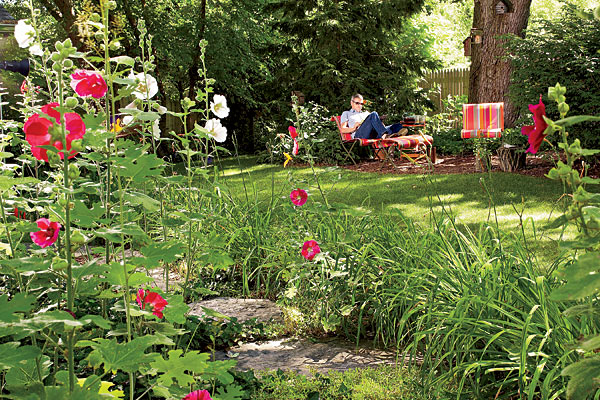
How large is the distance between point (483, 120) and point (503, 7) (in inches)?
101

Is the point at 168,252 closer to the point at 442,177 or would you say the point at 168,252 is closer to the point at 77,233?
the point at 77,233

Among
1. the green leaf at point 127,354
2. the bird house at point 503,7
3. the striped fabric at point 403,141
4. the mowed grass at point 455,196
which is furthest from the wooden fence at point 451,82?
the green leaf at point 127,354

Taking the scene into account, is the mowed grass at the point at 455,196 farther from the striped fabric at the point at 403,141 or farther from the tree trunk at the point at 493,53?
the tree trunk at the point at 493,53

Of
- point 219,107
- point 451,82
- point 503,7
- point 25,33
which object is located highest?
point 503,7

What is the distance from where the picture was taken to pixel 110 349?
1.21 meters

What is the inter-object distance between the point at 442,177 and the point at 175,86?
9.15 m

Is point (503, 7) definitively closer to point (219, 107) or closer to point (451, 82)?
point (451, 82)

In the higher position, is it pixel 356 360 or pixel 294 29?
pixel 294 29

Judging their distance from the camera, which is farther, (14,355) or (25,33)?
(25,33)

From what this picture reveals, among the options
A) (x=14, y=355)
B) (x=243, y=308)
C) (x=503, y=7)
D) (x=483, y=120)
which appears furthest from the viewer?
(x=503, y=7)

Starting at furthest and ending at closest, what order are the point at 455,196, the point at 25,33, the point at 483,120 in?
the point at 483,120, the point at 455,196, the point at 25,33

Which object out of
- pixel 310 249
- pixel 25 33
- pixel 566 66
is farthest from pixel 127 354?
pixel 566 66

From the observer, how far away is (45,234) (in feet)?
5.67

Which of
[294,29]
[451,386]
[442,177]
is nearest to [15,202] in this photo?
[451,386]
